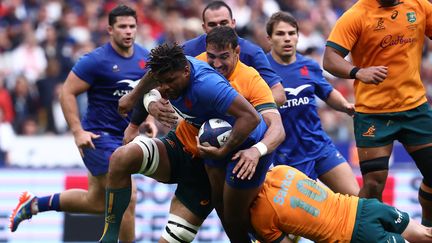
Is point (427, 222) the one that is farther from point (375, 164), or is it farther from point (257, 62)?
point (257, 62)

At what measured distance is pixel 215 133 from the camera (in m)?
7.43

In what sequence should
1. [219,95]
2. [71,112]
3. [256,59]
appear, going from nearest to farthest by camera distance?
[219,95] → [256,59] → [71,112]

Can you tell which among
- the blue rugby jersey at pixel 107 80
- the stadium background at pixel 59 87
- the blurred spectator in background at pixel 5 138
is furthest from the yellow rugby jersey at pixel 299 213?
the blurred spectator in background at pixel 5 138

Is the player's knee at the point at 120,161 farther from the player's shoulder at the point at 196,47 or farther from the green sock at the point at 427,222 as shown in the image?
the green sock at the point at 427,222

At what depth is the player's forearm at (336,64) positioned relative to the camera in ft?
27.6

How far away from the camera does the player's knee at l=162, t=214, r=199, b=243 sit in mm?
8125

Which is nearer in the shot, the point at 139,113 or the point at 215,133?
the point at 215,133

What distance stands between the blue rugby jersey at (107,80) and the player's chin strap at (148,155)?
191 centimetres

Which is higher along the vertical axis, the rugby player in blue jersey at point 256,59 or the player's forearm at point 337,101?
the rugby player in blue jersey at point 256,59

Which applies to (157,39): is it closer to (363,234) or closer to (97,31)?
(97,31)

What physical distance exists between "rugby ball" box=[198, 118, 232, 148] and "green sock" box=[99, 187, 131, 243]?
816 mm

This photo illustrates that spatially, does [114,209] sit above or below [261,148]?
below

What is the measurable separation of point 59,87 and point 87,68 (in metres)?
6.03

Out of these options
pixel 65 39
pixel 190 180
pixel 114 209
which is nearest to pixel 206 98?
pixel 190 180
